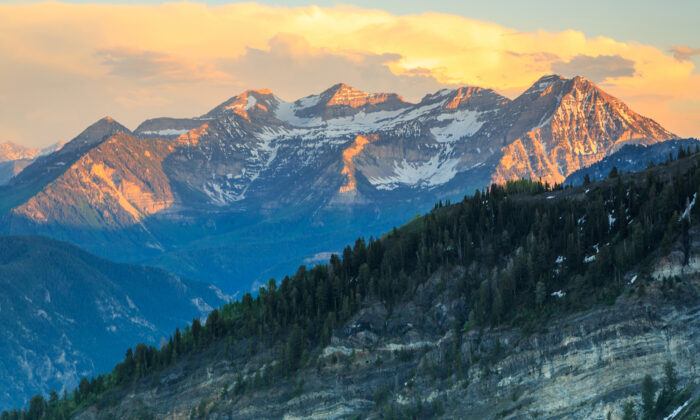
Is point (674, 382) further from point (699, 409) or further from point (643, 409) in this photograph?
point (699, 409)

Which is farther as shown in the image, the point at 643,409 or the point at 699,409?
the point at 643,409

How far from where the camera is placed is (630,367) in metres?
199

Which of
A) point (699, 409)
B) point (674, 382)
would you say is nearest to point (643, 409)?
point (674, 382)

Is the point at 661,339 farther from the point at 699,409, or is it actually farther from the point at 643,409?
the point at 699,409

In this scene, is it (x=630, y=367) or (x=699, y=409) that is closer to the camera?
(x=699, y=409)

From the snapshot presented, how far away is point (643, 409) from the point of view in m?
190

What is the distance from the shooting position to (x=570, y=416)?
7859 inches

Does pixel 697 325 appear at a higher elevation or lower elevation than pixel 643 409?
higher

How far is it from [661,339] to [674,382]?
36.5ft

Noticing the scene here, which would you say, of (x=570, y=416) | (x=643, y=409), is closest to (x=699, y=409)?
Result: (x=643, y=409)

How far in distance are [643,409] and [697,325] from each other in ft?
73.4

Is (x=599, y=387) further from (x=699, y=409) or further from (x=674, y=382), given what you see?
(x=699, y=409)

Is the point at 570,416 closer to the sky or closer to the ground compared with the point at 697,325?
closer to the ground

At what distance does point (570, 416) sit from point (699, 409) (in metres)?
35.1
